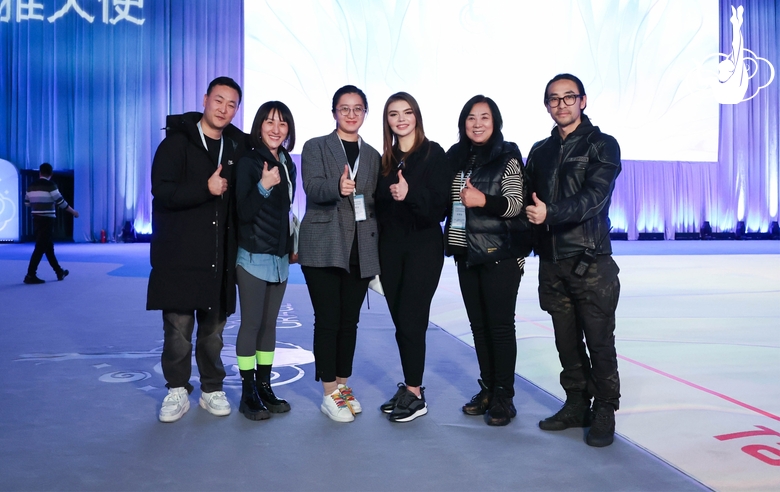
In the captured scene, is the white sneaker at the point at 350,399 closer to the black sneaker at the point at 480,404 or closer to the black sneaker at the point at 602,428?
the black sneaker at the point at 480,404

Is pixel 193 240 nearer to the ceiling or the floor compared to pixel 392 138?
nearer to the floor

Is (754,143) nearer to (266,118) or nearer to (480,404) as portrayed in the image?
(480,404)

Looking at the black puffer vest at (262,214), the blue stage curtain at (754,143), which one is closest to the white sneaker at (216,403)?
the black puffer vest at (262,214)

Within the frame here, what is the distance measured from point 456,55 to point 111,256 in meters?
6.60

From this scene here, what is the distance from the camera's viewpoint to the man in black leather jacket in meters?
2.33

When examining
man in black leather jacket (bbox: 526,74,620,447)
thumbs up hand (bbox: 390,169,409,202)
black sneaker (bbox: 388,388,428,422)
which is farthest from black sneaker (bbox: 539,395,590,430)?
thumbs up hand (bbox: 390,169,409,202)

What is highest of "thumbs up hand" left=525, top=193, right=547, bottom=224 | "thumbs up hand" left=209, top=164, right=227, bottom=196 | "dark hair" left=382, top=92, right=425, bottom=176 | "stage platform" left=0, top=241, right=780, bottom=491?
"dark hair" left=382, top=92, right=425, bottom=176

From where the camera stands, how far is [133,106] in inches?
511

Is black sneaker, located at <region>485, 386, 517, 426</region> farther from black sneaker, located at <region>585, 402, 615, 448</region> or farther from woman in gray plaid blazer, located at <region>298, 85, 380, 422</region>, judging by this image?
woman in gray plaid blazer, located at <region>298, 85, 380, 422</region>

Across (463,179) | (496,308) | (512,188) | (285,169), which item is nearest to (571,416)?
(496,308)

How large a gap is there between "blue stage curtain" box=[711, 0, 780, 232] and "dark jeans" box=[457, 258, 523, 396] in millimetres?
14321

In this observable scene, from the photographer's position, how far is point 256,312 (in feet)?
8.80

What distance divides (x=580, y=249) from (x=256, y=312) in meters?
1.26

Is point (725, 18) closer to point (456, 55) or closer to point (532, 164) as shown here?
point (456, 55)
